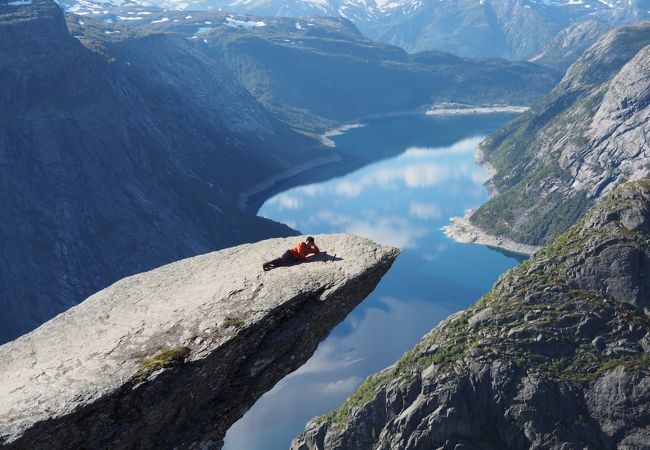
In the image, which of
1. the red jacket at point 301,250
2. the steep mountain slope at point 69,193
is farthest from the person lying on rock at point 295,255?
the steep mountain slope at point 69,193

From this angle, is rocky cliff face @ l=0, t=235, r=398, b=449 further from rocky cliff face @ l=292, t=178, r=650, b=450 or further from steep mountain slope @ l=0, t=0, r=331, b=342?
steep mountain slope @ l=0, t=0, r=331, b=342

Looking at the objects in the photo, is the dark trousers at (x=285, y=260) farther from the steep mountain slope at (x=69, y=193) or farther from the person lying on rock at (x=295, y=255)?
the steep mountain slope at (x=69, y=193)

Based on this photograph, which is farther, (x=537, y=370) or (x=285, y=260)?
(x=537, y=370)

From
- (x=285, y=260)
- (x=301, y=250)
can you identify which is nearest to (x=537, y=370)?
(x=301, y=250)

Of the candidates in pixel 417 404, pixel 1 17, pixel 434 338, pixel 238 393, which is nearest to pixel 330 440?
pixel 417 404

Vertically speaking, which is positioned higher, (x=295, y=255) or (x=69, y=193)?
(x=295, y=255)

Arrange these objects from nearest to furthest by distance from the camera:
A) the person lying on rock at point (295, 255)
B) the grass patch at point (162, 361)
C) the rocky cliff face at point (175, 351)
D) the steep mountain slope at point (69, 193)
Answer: the rocky cliff face at point (175, 351), the grass patch at point (162, 361), the person lying on rock at point (295, 255), the steep mountain slope at point (69, 193)

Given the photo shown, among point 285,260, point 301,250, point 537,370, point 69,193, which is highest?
point 301,250

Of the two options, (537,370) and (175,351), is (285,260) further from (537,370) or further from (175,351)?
(537,370)
